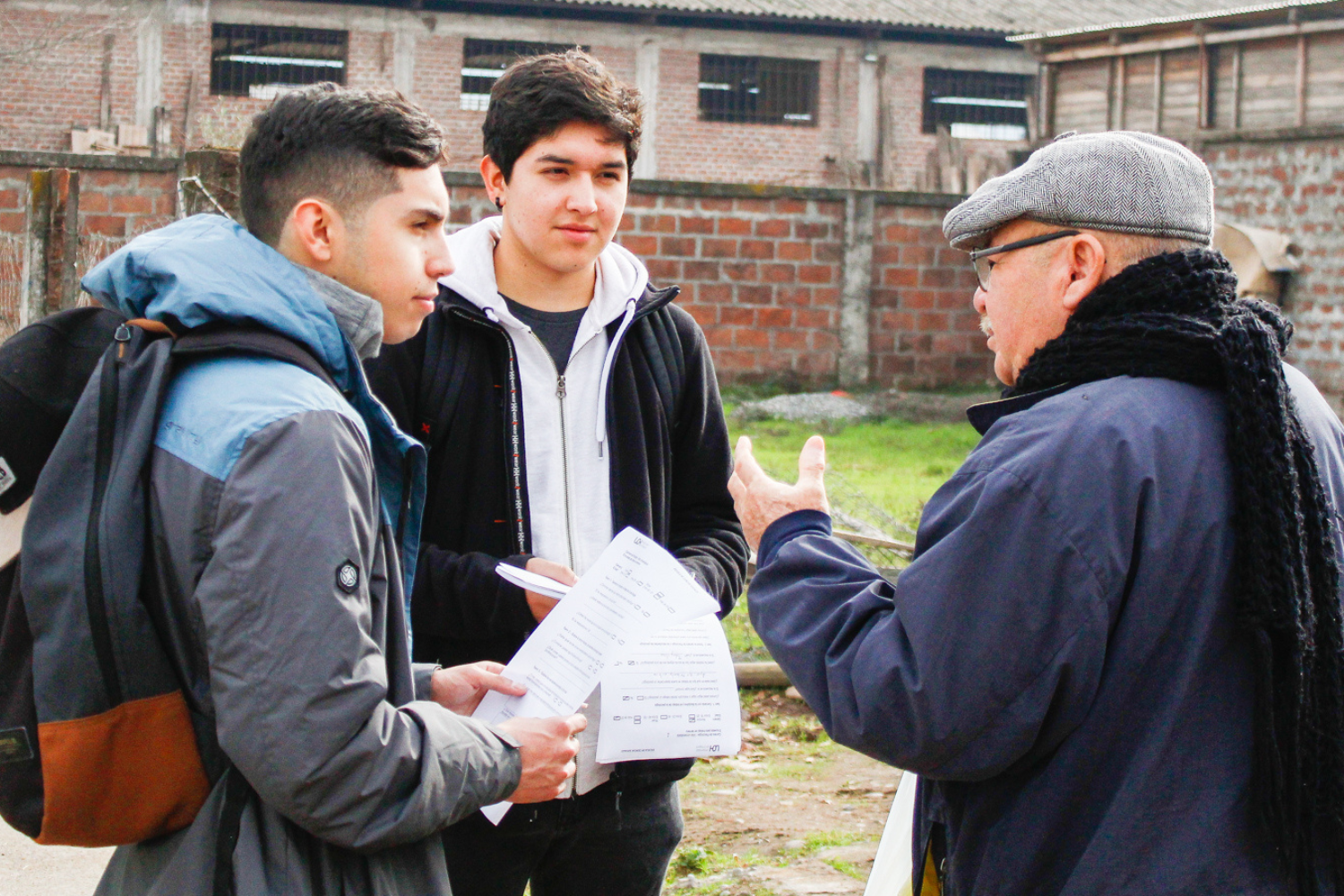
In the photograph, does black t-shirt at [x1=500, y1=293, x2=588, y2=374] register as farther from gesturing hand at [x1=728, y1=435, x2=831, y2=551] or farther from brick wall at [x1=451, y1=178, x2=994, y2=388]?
brick wall at [x1=451, y1=178, x2=994, y2=388]

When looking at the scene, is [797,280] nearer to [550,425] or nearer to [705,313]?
[705,313]

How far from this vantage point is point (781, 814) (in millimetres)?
4438

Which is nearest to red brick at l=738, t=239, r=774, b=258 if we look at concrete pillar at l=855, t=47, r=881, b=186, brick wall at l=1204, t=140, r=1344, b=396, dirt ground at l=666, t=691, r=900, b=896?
brick wall at l=1204, t=140, r=1344, b=396

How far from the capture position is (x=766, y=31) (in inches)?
928

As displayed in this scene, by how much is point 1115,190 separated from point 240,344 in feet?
3.83

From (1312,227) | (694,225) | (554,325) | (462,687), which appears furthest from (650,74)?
(462,687)

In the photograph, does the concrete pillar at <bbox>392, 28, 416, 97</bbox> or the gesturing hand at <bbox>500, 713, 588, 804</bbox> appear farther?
the concrete pillar at <bbox>392, 28, 416, 97</bbox>

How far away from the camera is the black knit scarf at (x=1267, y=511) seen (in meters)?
1.68

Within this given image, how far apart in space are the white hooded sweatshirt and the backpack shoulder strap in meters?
0.82

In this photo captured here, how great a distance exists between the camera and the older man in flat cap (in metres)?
1.68

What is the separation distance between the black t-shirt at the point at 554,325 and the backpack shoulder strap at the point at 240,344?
3.04ft

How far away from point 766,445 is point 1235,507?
9297 millimetres

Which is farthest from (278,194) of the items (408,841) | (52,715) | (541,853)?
(541,853)

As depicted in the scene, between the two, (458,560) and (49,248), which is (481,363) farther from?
(49,248)
